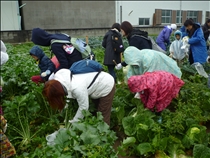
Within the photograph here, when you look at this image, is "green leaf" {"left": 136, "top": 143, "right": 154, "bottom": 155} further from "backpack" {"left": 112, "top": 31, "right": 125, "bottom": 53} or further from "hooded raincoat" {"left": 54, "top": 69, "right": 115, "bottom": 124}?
"backpack" {"left": 112, "top": 31, "right": 125, "bottom": 53}

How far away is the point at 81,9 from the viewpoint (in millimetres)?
19109

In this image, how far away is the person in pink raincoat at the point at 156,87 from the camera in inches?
144

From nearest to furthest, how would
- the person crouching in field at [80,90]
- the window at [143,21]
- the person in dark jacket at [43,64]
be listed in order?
the person crouching in field at [80,90]
the person in dark jacket at [43,64]
the window at [143,21]

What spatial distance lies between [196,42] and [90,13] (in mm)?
14576

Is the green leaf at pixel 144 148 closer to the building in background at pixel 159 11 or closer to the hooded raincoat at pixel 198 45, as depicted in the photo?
the hooded raincoat at pixel 198 45

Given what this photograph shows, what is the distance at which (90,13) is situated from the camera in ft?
64.0

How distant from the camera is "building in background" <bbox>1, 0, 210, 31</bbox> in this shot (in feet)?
55.3

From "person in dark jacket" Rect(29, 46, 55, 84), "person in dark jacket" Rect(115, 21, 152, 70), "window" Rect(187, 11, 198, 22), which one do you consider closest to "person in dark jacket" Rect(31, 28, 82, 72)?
"person in dark jacket" Rect(29, 46, 55, 84)

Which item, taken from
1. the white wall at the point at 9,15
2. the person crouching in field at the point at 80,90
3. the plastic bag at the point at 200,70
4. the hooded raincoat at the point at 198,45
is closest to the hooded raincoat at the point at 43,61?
the person crouching in field at the point at 80,90

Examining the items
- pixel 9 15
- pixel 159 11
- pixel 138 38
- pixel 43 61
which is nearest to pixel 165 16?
pixel 159 11

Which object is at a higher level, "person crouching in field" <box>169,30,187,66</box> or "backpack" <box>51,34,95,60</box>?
"backpack" <box>51,34,95,60</box>

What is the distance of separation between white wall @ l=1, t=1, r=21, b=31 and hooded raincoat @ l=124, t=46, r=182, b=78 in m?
14.6

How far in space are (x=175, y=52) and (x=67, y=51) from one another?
470 centimetres

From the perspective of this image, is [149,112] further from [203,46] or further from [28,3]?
[28,3]
